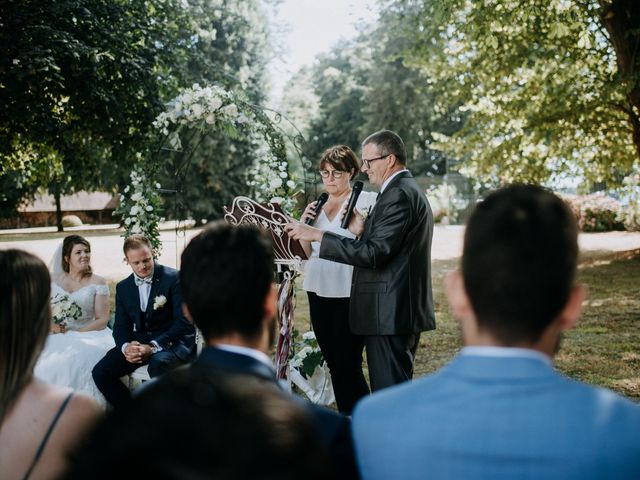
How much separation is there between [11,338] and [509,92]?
39.7 ft

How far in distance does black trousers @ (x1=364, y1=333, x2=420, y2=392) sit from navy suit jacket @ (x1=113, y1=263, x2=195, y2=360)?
5.43ft

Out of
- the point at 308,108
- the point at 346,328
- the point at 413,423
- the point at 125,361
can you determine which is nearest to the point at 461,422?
the point at 413,423

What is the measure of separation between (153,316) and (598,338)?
18.0 feet

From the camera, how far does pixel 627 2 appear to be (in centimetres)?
954

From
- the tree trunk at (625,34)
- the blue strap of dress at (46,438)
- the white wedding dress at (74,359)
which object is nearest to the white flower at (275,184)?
the white wedding dress at (74,359)

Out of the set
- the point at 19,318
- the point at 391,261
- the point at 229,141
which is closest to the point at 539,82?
the point at 391,261

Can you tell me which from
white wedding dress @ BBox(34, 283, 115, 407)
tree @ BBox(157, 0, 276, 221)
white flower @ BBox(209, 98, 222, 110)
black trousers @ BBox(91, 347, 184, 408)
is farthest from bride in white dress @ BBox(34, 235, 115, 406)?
tree @ BBox(157, 0, 276, 221)

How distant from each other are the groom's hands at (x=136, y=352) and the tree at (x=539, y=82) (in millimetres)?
5412

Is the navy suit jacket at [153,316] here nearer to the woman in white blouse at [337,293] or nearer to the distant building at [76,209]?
the woman in white blouse at [337,293]

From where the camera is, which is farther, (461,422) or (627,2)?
(627,2)

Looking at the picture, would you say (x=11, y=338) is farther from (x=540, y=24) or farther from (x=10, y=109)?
(x=540, y=24)

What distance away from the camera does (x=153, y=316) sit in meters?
4.79

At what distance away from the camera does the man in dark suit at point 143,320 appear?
4.61m

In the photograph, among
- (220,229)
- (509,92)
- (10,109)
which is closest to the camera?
(220,229)
